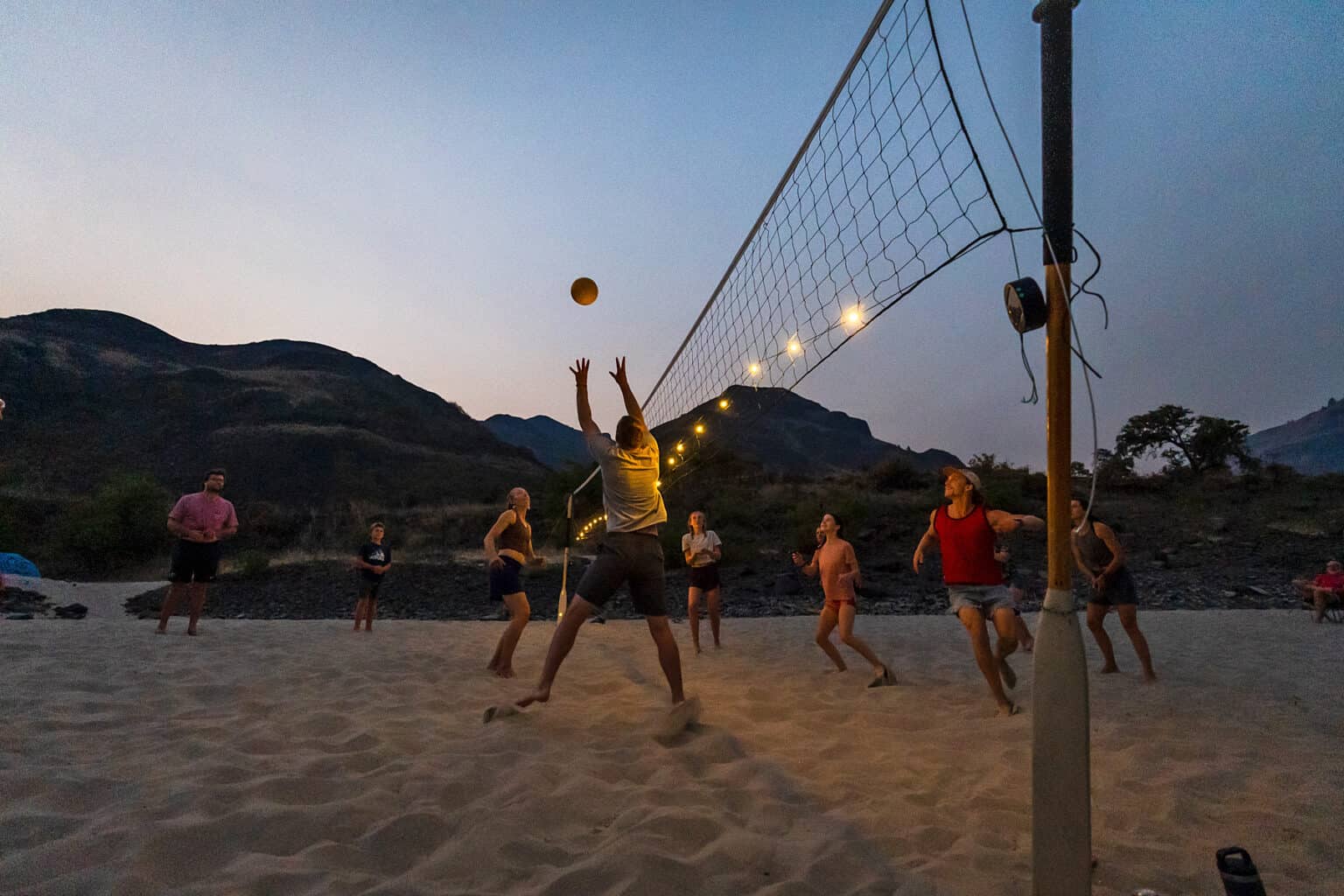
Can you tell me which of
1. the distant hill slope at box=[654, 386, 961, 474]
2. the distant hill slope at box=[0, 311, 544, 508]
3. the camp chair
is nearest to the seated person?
the camp chair

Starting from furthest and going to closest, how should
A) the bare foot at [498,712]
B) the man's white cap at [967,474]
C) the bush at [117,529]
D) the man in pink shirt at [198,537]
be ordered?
the bush at [117,529] → the man in pink shirt at [198,537] → the man's white cap at [967,474] → the bare foot at [498,712]

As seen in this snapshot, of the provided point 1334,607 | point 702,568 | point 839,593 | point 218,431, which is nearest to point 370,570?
point 702,568

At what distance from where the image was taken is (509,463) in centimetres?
4862

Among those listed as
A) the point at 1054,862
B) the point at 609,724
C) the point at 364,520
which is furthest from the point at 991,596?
the point at 364,520

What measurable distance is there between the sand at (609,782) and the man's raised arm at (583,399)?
5.28 feet

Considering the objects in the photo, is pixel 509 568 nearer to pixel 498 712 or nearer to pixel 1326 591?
pixel 498 712

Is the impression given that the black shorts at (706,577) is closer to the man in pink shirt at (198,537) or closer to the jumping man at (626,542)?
the jumping man at (626,542)

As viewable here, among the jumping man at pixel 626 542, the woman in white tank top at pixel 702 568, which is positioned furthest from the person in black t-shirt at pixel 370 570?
the jumping man at pixel 626 542

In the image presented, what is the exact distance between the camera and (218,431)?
42.4m

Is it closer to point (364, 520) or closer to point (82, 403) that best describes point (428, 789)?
point (364, 520)

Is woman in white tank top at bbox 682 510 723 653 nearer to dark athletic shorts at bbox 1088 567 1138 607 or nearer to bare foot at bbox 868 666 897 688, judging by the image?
bare foot at bbox 868 666 897 688

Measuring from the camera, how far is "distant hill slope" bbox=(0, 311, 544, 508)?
37.3m

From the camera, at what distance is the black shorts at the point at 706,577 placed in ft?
21.6

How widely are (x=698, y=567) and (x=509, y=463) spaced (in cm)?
4354
